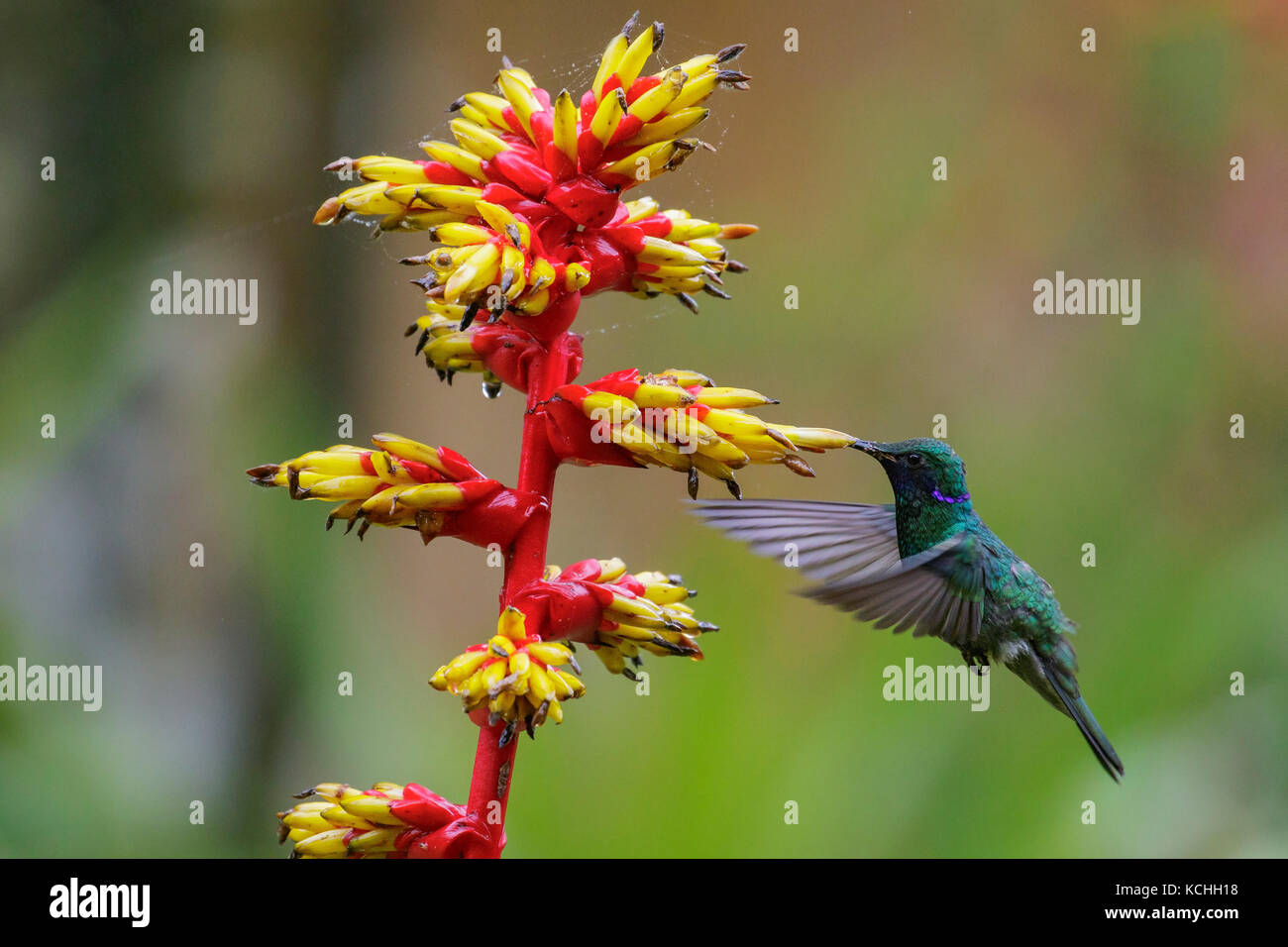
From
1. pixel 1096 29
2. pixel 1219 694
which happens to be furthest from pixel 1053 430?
pixel 1096 29

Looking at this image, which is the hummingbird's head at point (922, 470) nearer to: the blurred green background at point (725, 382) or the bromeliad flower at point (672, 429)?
the bromeliad flower at point (672, 429)

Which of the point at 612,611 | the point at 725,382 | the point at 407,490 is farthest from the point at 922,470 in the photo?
the point at 725,382

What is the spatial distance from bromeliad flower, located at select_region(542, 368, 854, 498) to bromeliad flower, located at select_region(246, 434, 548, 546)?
0.34ft

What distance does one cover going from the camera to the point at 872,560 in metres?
2.17

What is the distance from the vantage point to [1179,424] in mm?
3195

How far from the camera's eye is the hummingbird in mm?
1927

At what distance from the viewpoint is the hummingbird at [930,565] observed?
193 centimetres

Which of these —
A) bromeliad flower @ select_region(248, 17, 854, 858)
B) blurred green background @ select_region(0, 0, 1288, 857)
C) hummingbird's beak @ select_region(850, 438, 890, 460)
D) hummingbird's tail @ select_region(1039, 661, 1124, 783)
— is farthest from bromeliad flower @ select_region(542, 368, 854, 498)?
blurred green background @ select_region(0, 0, 1288, 857)

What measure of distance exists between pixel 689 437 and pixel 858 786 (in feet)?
5.57

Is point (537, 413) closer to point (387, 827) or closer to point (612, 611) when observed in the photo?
point (612, 611)

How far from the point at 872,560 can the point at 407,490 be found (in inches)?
43.9

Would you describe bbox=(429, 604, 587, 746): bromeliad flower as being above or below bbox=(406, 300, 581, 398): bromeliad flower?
below

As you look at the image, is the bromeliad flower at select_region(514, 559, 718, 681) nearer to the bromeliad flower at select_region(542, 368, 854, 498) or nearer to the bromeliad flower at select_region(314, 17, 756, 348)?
the bromeliad flower at select_region(542, 368, 854, 498)

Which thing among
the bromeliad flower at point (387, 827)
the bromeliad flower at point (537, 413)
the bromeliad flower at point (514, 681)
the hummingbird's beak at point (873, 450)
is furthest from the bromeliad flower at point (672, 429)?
the hummingbird's beak at point (873, 450)
